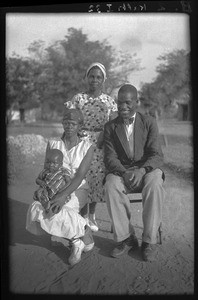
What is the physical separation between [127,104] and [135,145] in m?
0.42

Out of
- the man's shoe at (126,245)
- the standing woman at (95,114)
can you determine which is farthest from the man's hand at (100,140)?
the man's shoe at (126,245)

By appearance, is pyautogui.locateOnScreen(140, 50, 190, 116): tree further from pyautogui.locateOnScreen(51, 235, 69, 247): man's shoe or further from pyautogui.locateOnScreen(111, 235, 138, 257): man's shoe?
pyautogui.locateOnScreen(51, 235, 69, 247): man's shoe

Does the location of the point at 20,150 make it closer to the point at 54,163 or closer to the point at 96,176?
the point at 54,163

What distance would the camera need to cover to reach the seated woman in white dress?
2.94 metres

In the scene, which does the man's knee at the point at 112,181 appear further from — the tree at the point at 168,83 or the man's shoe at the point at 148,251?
the tree at the point at 168,83

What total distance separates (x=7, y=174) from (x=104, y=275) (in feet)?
4.74

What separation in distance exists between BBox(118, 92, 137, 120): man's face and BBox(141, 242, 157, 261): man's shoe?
4.23 feet

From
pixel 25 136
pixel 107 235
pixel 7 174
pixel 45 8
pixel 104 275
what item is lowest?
pixel 104 275

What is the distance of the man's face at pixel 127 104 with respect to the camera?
304cm

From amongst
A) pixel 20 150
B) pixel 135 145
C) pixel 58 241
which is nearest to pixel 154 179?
pixel 135 145

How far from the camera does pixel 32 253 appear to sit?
3100 mm

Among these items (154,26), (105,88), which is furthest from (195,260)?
(154,26)

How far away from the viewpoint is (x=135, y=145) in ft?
10.0
